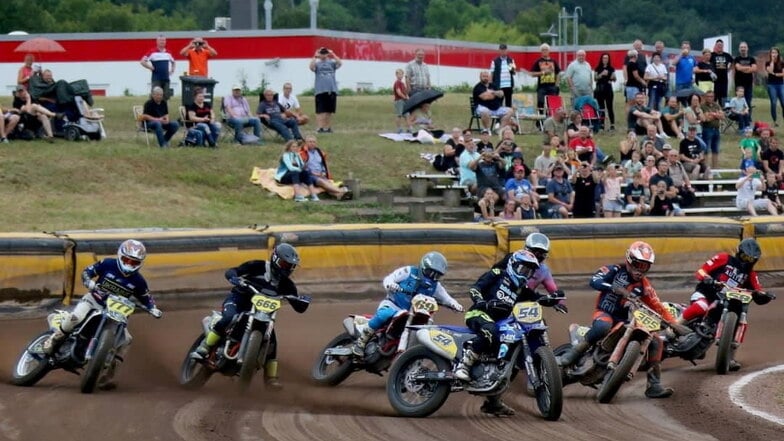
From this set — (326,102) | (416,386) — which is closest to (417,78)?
(326,102)

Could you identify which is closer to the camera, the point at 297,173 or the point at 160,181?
the point at 297,173

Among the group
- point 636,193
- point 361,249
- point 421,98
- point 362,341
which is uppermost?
point 421,98

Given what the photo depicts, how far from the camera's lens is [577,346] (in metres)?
13.7

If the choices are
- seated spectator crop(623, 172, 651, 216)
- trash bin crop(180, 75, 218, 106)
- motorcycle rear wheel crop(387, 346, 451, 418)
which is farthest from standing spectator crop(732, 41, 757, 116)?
motorcycle rear wheel crop(387, 346, 451, 418)

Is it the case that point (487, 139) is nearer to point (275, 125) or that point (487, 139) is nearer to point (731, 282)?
point (275, 125)

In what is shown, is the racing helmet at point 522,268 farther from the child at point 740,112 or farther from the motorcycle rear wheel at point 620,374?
the child at point 740,112

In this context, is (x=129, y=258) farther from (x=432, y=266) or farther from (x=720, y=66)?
(x=720, y=66)

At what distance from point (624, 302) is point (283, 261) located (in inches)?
134

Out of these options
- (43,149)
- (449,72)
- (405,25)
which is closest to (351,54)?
(449,72)

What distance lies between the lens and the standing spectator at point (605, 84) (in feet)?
96.3

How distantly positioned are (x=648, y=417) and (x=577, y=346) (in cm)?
129

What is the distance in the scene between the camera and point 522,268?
1291 centimetres

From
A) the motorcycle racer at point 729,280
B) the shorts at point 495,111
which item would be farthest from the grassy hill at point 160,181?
the motorcycle racer at point 729,280

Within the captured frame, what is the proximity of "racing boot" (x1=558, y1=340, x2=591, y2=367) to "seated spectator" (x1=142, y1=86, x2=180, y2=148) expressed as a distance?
44.1 feet
